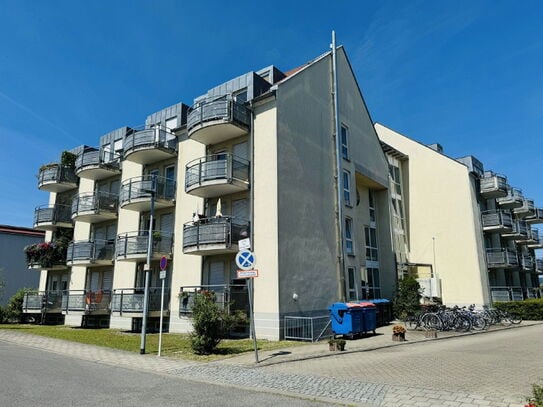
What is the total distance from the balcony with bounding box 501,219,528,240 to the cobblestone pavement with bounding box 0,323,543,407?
2249cm

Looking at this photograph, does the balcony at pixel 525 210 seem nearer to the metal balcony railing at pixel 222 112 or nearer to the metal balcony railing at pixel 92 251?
the metal balcony railing at pixel 222 112

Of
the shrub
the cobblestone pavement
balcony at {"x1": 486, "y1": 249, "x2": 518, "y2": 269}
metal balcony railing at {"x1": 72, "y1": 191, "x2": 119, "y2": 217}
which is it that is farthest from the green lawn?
balcony at {"x1": 486, "y1": 249, "x2": 518, "y2": 269}

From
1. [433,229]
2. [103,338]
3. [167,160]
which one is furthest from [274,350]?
[433,229]

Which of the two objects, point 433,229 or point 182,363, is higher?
point 433,229

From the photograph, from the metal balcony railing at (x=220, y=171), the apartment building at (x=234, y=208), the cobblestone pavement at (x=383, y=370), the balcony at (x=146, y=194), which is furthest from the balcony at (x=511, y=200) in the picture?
the balcony at (x=146, y=194)

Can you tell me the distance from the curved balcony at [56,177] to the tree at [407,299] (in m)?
23.3

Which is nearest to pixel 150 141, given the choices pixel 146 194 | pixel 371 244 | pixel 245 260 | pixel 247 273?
pixel 146 194

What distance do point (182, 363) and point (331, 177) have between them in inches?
539

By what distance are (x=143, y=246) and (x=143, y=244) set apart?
0.34 ft

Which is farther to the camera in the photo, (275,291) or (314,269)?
(314,269)

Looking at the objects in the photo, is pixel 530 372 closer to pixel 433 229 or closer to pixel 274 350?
pixel 274 350

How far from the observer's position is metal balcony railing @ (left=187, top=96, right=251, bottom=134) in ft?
62.1

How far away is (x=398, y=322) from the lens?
2372 centimetres

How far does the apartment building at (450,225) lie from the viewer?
29.5 metres
